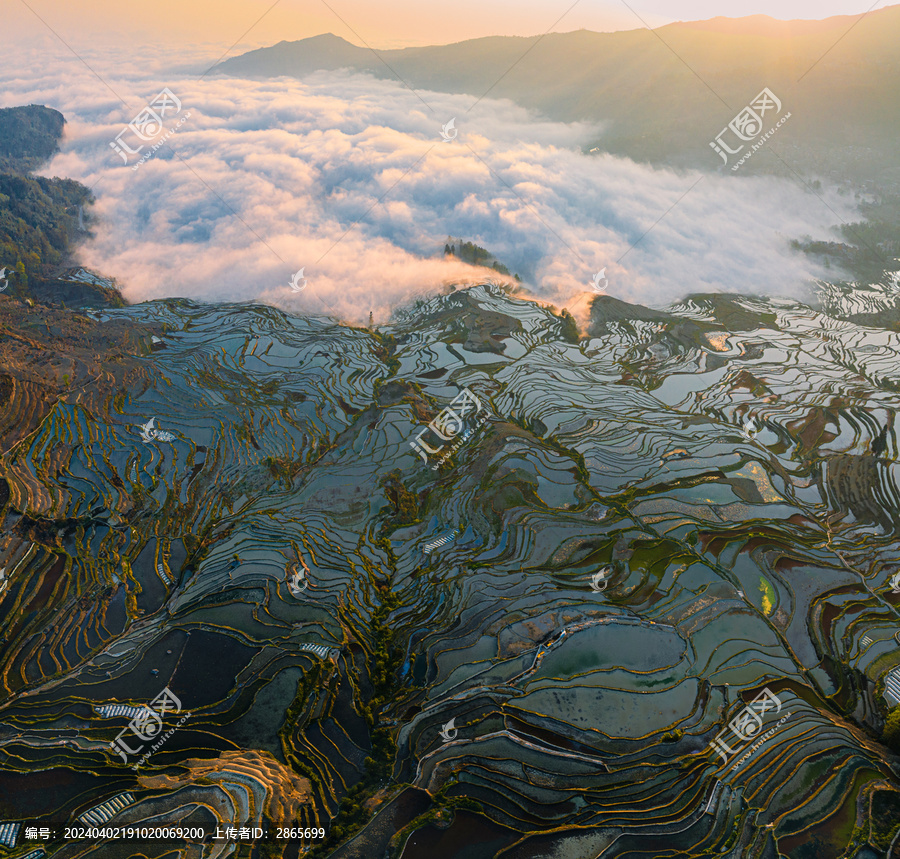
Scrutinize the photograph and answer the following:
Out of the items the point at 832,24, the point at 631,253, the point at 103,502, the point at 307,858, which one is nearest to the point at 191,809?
the point at 307,858

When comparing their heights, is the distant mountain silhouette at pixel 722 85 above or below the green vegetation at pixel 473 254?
above

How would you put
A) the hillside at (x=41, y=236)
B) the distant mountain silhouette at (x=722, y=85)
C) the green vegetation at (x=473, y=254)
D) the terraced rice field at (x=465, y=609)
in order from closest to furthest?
the terraced rice field at (x=465, y=609)
the hillside at (x=41, y=236)
the green vegetation at (x=473, y=254)
the distant mountain silhouette at (x=722, y=85)

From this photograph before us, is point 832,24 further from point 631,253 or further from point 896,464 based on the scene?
point 896,464

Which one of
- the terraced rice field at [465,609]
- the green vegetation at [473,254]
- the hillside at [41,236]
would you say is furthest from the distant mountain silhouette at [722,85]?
the hillside at [41,236]

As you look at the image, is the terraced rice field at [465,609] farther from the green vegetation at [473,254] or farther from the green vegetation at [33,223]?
the green vegetation at [473,254]

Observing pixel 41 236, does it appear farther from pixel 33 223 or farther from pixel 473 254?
pixel 473 254

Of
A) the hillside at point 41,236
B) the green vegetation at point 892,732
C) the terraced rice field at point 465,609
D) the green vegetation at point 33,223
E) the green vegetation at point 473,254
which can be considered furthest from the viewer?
the green vegetation at point 473,254

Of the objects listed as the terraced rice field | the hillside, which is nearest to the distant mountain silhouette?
the terraced rice field

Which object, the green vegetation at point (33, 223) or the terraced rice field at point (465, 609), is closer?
the terraced rice field at point (465, 609)

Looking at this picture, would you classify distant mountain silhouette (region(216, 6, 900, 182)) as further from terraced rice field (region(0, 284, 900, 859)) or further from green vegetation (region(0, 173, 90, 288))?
green vegetation (region(0, 173, 90, 288))

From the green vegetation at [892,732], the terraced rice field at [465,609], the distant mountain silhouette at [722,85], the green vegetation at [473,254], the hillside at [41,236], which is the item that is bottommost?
the green vegetation at [892,732]
